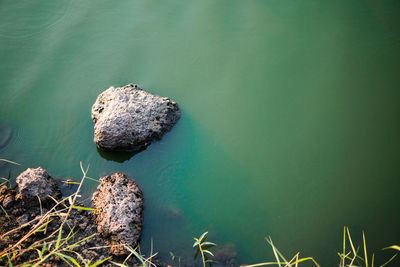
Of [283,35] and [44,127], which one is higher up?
[283,35]

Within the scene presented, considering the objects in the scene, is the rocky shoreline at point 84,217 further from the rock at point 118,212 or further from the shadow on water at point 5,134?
the shadow on water at point 5,134

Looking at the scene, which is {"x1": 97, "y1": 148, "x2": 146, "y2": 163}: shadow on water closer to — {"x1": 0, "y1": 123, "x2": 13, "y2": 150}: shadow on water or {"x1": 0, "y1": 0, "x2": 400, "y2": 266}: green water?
{"x1": 0, "y1": 0, "x2": 400, "y2": 266}: green water

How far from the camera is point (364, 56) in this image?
297 centimetres

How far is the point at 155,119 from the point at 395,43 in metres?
2.75

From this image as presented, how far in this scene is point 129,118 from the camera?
7.79 feet

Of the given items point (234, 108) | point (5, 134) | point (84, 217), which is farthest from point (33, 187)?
point (234, 108)

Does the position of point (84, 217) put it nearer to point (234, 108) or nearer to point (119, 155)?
point (119, 155)

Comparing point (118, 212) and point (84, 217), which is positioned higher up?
point (118, 212)

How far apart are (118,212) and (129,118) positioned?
2.61 feet

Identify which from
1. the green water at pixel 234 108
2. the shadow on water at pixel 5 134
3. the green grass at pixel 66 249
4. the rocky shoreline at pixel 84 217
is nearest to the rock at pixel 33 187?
the rocky shoreline at pixel 84 217

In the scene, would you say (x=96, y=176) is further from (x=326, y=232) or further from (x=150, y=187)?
(x=326, y=232)

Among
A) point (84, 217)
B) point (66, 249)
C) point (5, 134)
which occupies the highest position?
point (5, 134)

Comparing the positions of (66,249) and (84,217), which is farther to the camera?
(84,217)

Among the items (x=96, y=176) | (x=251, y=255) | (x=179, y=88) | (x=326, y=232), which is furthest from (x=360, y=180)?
(x=96, y=176)
